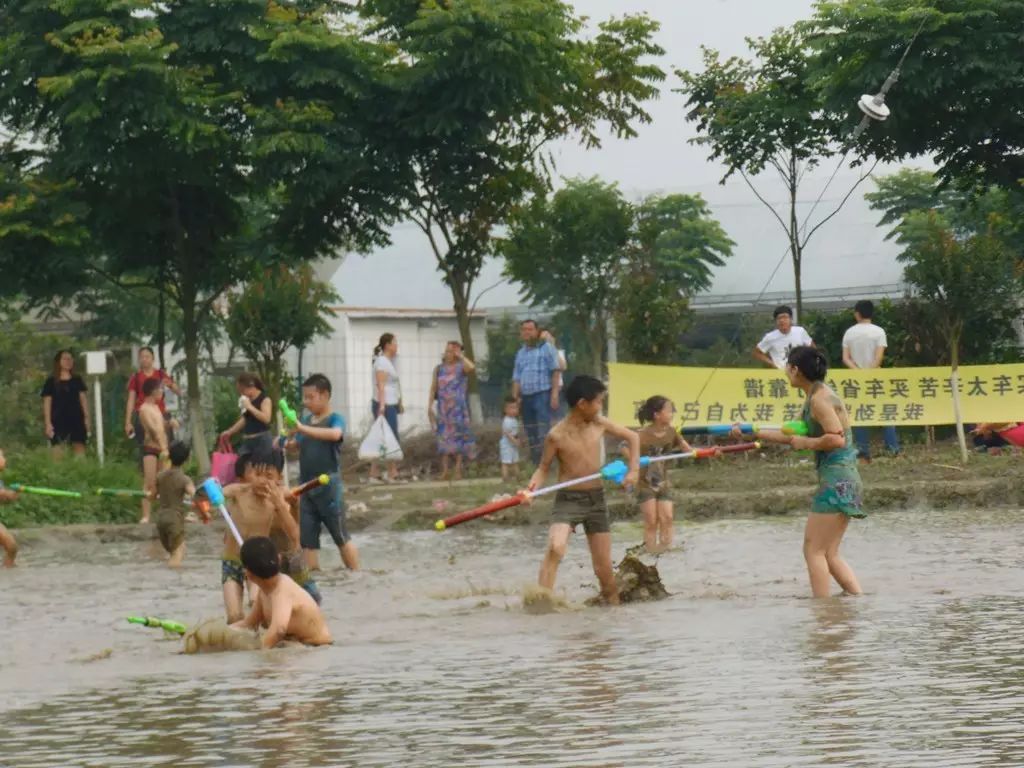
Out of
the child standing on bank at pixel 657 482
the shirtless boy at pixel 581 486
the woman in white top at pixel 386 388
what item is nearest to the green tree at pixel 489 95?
the woman in white top at pixel 386 388

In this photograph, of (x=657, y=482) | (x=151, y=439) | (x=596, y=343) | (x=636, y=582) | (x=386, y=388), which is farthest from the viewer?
(x=596, y=343)

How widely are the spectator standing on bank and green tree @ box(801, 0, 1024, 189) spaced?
29.9 feet

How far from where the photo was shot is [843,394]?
22422 mm

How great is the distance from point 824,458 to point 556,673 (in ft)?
11.4

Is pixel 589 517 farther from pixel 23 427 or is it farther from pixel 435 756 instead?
pixel 23 427

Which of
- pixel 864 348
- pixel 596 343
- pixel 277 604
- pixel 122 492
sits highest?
pixel 596 343

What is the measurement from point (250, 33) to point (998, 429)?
9.31m

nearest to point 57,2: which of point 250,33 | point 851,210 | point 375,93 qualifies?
point 250,33

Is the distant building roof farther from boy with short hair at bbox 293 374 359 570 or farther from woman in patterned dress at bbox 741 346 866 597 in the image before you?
woman in patterned dress at bbox 741 346 866 597

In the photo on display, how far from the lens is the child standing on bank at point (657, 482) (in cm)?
1708

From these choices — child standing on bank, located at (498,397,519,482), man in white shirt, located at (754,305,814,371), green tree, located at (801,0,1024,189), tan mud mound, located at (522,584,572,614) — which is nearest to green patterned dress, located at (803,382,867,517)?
tan mud mound, located at (522,584,572,614)

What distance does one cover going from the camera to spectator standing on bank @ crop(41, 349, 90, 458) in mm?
23797

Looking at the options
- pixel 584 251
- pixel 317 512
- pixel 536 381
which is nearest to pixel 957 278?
pixel 536 381

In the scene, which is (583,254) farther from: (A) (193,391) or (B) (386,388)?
(B) (386,388)
